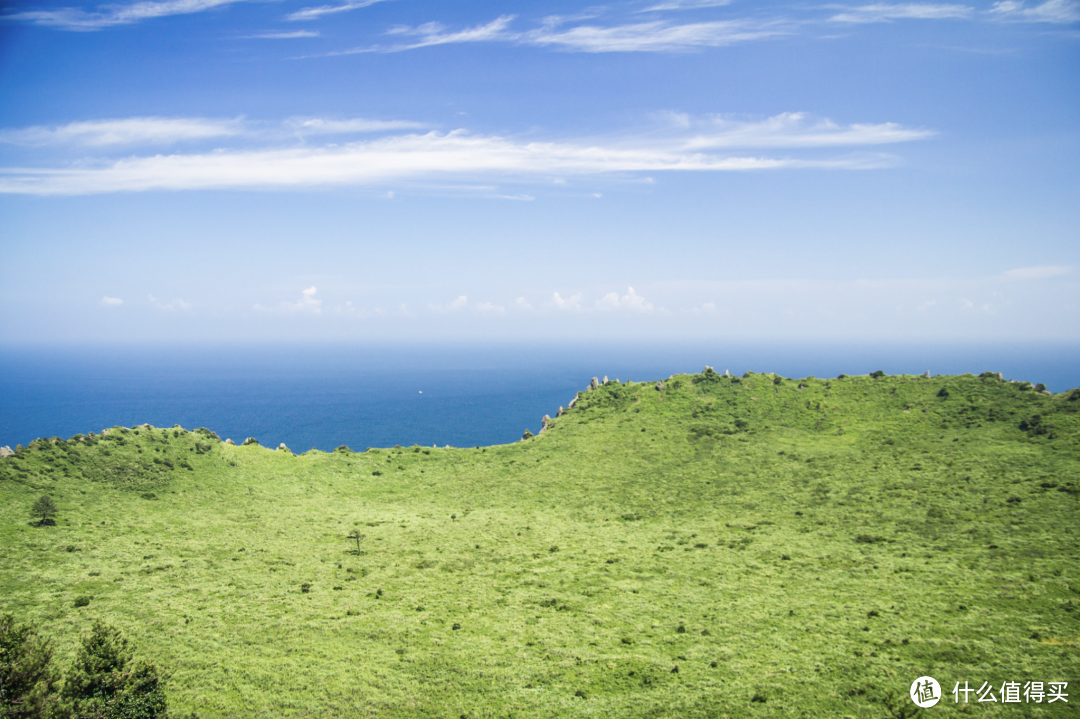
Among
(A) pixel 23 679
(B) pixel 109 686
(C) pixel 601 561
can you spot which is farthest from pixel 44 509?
(C) pixel 601 561

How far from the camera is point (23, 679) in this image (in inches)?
1266

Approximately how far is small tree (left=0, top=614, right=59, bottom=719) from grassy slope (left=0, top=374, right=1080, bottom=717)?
7.59 meters

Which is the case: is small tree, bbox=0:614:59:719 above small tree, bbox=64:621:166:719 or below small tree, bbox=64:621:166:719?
above

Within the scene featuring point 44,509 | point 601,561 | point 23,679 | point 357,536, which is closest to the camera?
point 23,679

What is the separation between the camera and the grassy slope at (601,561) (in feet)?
128

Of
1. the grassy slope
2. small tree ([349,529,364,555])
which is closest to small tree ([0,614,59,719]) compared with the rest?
the grassy slope

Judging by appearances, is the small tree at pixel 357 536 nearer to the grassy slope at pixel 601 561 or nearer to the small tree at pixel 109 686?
the grassy slope at pixel 601 561

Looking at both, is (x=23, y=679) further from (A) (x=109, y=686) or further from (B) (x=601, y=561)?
(B) (x=601, y=561)

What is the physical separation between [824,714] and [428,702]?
26988 mm

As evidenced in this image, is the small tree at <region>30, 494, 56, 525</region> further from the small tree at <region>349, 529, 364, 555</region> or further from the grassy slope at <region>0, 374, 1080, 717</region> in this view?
the small tree at <region>349, 529, 364, 555</region>

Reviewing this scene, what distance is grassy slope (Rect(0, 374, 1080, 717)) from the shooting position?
128 feet

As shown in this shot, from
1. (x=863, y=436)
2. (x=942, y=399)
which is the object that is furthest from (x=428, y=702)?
(x=942, y=399)

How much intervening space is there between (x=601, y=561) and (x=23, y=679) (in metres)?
49.2

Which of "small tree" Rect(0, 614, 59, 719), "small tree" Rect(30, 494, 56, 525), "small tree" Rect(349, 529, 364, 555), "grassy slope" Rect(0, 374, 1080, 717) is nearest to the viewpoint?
"small tree" Rect(0, 614, 59, 719)
